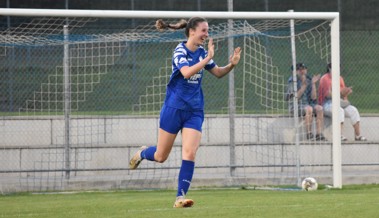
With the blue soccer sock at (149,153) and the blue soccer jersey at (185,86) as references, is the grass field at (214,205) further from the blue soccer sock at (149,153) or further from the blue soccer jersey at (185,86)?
the blue soccer jersey at (185,86)

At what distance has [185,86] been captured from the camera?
10.8 metres

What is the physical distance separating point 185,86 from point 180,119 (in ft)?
1.17

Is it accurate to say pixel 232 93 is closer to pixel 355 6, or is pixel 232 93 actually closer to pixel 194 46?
pixel 194 46

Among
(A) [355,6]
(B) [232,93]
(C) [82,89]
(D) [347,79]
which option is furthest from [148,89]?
(A) [355,6]

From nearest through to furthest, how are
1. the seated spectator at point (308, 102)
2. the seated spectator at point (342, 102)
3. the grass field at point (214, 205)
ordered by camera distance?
the grass field at point (214, 205) → the seated spectator at point (308, 102) → the seated spectator at point (342, 102)

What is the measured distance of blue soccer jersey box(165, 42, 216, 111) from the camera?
35.2 feet

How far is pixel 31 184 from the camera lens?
53.7ft

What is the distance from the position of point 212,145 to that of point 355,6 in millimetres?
7893

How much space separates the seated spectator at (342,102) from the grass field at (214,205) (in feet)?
9.54

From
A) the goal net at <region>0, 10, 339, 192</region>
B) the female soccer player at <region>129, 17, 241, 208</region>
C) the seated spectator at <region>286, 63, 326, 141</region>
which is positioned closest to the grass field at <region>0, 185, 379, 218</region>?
the female soccer player at <region>129, 17, 241, 208</region>

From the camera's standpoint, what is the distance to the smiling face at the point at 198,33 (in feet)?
35.0

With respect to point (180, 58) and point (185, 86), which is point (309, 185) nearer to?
point (185, 86)

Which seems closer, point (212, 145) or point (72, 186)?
point (72, 186)

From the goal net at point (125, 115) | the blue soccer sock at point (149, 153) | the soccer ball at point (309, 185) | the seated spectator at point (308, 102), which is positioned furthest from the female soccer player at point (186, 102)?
the seated spectator at point (308, 102)
